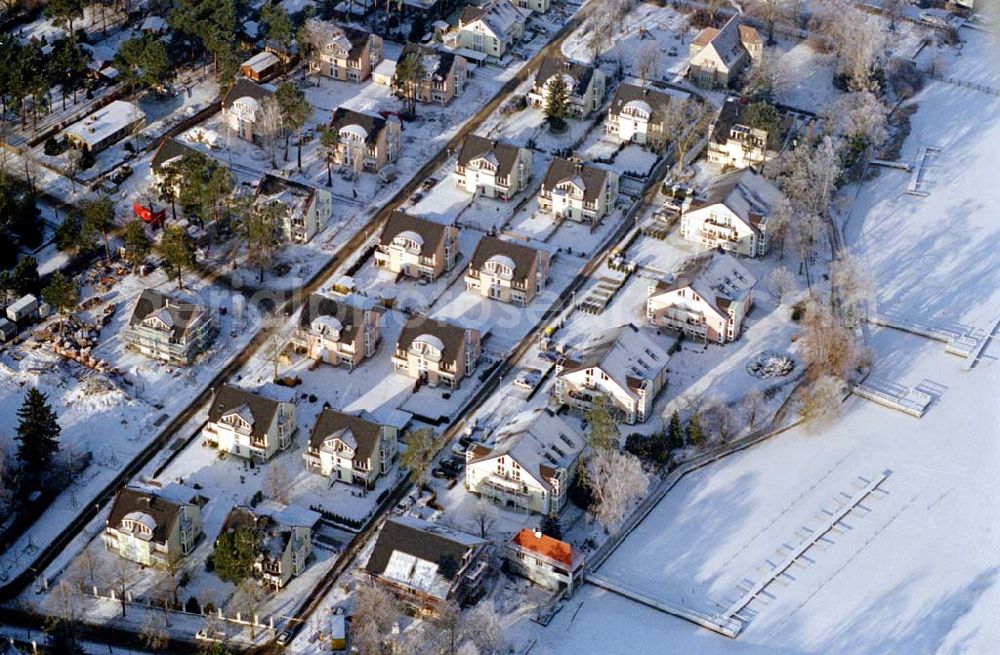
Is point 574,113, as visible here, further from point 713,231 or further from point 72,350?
point 72,350

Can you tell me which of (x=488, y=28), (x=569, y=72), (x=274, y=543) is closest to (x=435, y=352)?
(x=274, y=543)

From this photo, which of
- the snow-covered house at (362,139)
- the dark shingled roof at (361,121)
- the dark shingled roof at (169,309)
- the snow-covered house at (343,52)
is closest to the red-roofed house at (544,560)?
the dark shingled roof at (169,309)

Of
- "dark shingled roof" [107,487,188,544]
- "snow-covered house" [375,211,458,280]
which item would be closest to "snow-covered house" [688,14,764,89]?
"snow-covered house" [375,211,458,280]

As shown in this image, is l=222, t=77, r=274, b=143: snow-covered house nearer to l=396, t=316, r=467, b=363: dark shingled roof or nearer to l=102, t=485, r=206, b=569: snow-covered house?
l=396, t=316, r=467, b=363: dark shingled roof

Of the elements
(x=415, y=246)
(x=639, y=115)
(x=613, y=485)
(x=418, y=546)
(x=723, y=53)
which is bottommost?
(x=418, y=546)

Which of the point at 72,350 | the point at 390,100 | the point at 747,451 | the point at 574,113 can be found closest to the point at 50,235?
the point at 72,350

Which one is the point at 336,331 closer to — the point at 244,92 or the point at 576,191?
the point at 576,191
